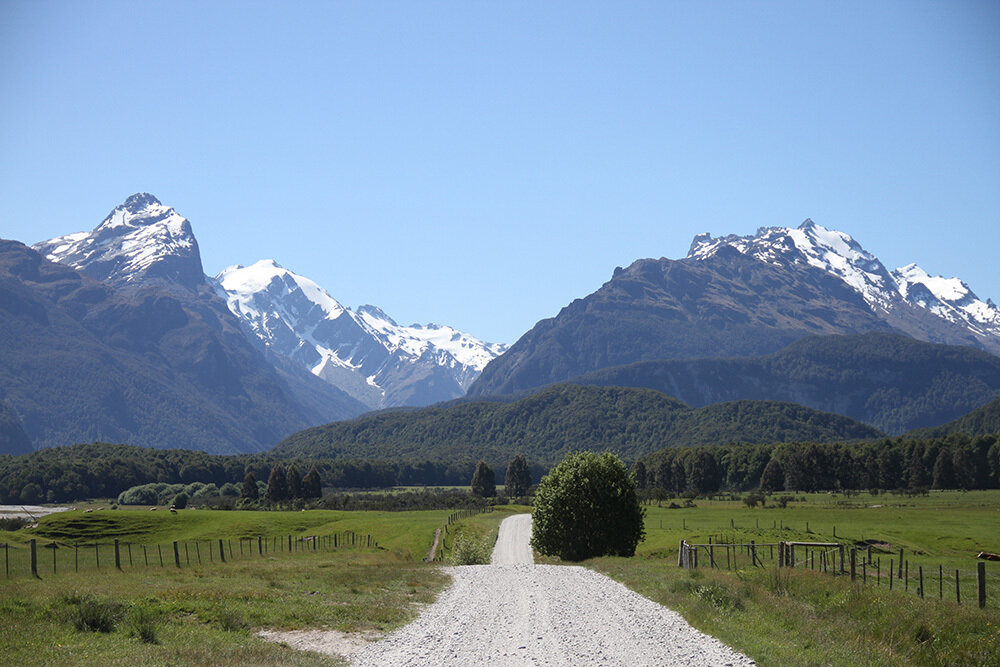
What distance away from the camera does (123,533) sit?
10169cm

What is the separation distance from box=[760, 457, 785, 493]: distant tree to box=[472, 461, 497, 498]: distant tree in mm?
61709

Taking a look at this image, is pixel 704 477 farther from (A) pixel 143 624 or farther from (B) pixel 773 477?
(A) pixel 143 624

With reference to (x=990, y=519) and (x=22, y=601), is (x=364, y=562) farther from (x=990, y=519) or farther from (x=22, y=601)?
(x=990, y=519)

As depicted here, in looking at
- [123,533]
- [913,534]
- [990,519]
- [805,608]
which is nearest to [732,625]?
[805,608]

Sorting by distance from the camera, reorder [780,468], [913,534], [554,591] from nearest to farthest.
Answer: [554,591] < [913,534] < [780,468]

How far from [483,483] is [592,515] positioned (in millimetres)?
133067

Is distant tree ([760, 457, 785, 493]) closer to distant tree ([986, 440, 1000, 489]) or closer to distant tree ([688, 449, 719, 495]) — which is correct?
distant tree ([688, 449, 719, 495])

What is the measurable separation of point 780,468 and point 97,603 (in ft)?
607

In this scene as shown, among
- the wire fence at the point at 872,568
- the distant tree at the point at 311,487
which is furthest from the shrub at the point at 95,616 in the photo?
the distant tree at the point at 311,487

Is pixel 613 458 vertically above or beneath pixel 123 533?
above

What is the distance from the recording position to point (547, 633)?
24.9 m

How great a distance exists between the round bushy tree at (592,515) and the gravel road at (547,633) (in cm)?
2575

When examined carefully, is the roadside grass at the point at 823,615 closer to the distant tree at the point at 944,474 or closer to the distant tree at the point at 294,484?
the distant tree at the point at 294,484

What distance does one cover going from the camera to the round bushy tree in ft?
209
